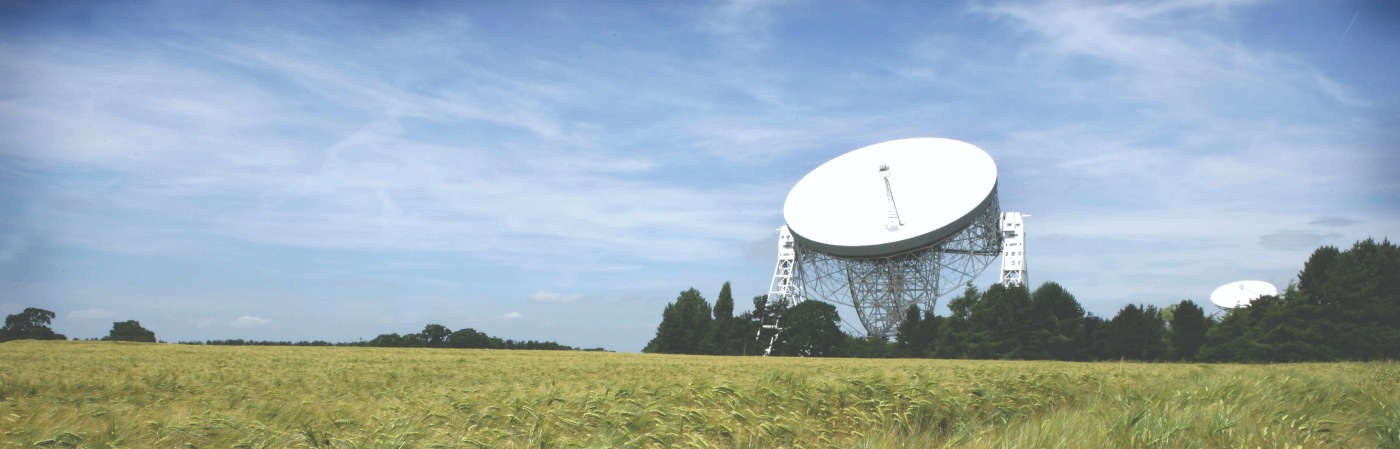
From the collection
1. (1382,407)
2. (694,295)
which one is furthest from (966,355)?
(1382,407)

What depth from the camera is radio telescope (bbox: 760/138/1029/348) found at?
57.2 m

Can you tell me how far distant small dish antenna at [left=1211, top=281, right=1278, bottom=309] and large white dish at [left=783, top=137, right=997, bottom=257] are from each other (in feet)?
113

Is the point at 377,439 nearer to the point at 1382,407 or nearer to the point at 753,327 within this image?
the point at 1382,407

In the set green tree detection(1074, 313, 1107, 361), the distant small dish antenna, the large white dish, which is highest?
the large white dish

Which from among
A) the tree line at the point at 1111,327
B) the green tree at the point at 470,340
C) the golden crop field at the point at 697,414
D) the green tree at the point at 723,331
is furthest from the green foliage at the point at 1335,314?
the green tree at the point at 470,340

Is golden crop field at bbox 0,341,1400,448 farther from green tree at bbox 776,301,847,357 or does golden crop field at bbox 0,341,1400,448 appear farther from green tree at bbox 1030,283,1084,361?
green tree at bbox 776,301,847,357

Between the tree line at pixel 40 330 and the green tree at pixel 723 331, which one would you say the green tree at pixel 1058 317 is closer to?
the green tree at pixel 723 331

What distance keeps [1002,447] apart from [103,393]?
41.9 feet

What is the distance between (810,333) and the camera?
262ft

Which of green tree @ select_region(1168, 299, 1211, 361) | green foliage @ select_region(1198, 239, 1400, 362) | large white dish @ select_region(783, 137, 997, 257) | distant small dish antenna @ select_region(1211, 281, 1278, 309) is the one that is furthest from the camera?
distant small dish antenna @ select_region(1211, 281, 1278, 309)

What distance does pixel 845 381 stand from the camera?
13.8m

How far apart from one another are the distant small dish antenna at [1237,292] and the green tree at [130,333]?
91.6 metres

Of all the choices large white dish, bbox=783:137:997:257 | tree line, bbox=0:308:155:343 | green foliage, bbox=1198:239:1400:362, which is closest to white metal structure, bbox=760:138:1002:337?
large white dish, bbox=783:137:997:257

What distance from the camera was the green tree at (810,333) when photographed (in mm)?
A: 78062
